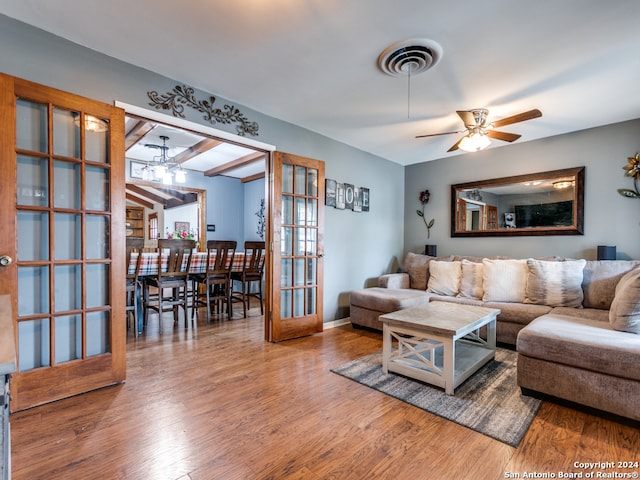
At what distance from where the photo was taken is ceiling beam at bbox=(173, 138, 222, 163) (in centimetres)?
457

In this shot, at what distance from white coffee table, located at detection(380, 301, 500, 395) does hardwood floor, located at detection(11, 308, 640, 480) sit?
36cm

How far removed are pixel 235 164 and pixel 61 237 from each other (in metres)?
3.80


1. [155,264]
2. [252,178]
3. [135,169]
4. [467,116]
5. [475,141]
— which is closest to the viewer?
[467,116]

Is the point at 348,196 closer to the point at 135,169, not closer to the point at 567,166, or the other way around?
the point at 567,166

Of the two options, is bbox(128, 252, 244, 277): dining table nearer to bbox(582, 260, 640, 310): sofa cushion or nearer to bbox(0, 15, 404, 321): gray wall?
bbox(0, 15, 404, 321): gray wall

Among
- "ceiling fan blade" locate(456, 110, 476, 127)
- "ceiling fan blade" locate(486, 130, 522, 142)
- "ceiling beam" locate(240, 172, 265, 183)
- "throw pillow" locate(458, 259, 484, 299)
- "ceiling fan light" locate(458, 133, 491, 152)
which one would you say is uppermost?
"ceiling beam" locate(240, 172, 265, 183)

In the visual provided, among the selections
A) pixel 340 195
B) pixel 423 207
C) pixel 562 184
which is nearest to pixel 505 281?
pixel 562 184

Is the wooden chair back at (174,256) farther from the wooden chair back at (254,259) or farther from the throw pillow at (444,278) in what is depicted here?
the throw pillow at (444,278)

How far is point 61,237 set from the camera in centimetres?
216

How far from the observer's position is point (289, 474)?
57.8 inches

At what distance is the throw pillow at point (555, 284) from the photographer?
3207 mm

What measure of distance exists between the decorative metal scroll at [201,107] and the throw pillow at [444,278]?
9.26ft

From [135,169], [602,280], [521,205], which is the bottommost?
[602,280]

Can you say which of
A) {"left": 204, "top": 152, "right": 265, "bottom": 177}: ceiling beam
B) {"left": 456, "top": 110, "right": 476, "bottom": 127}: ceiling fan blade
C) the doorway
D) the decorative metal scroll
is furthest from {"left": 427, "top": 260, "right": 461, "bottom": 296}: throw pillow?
{"left": 204, "top": 152, "right": 265, "bottom": 177}: ceiling beam
